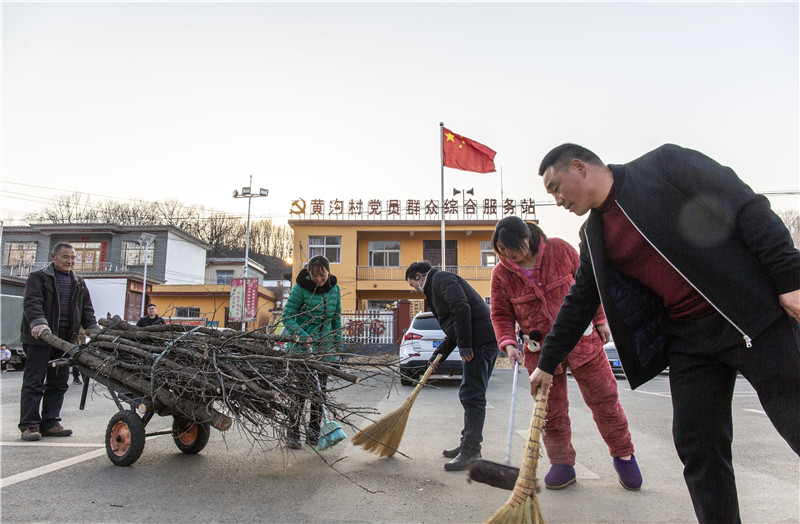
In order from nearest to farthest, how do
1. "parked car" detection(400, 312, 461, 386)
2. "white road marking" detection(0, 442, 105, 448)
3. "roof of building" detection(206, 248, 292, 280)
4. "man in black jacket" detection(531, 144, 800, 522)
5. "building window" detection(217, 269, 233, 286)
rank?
"man in black jacket" detection(531, 144, 800, 522), "white road marking" detection(0, 442, 105, 448), "parked car" detection(400, 312, 461, 386), "building window" detection(217, 269, 233, 286), "roof of building" detection(206, 248, 292, 280)

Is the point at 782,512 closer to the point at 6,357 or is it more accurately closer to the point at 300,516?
the point at 300,516

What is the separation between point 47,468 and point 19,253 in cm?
4424

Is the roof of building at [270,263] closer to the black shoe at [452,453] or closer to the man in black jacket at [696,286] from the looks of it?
the black shoe at [452,453]

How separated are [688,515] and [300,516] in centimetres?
224

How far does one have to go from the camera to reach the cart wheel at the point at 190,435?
13.9 ft

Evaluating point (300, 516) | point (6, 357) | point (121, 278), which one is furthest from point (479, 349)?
point (121, 278)

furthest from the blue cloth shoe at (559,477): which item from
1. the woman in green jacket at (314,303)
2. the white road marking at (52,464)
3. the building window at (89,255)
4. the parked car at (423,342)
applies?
the building window at (89,255)

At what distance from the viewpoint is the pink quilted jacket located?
3.69 m

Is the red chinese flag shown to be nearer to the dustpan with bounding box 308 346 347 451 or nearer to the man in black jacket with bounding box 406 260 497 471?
the man in black jacket with bounding box 406 260 497 471

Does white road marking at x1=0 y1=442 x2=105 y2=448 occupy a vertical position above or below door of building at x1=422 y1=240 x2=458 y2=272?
below

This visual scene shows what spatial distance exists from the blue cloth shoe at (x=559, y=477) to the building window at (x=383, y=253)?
28.5 m

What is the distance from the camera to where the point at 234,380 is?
3424 millimetres

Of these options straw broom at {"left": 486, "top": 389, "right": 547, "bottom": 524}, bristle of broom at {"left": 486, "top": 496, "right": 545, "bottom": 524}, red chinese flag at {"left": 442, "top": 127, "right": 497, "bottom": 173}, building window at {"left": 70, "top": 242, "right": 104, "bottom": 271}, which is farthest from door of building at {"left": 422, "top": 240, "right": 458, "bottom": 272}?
bristle of broom at {"left": 486, "top": 496, "right": 545, "bottom": 524}

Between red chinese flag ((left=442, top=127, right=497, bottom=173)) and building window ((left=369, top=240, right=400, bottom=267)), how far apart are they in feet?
42.7
